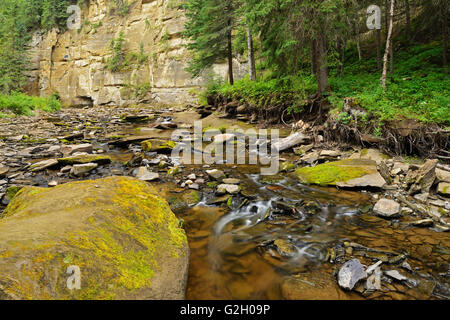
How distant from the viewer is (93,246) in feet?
7.25

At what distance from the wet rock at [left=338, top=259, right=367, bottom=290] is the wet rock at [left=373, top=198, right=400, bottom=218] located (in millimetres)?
1858

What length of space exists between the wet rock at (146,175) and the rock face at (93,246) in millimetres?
2461

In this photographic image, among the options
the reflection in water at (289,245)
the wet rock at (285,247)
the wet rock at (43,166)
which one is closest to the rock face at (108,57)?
the wet rock at (43,166)

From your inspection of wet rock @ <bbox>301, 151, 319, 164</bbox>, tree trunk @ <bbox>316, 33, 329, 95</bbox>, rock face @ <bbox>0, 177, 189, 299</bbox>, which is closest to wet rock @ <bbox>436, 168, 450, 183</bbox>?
wet rock @ <bbox>301, 151, 319, 164</bbox>

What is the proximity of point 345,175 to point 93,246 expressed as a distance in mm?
5528

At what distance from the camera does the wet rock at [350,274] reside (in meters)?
2.46

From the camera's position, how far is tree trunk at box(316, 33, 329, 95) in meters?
9.88

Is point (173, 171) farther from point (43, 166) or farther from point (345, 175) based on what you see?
point (345, 175)

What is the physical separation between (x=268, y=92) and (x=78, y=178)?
35.6 ft

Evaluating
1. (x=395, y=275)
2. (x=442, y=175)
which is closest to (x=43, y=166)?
(x=395, y=275)

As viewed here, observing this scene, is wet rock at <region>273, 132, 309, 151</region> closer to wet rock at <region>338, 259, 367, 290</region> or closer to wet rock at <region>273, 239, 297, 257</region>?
wet rock at <region>273, 239, 297, 257</region>

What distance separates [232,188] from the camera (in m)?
5.38

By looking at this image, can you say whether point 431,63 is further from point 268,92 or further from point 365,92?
point 268,92
